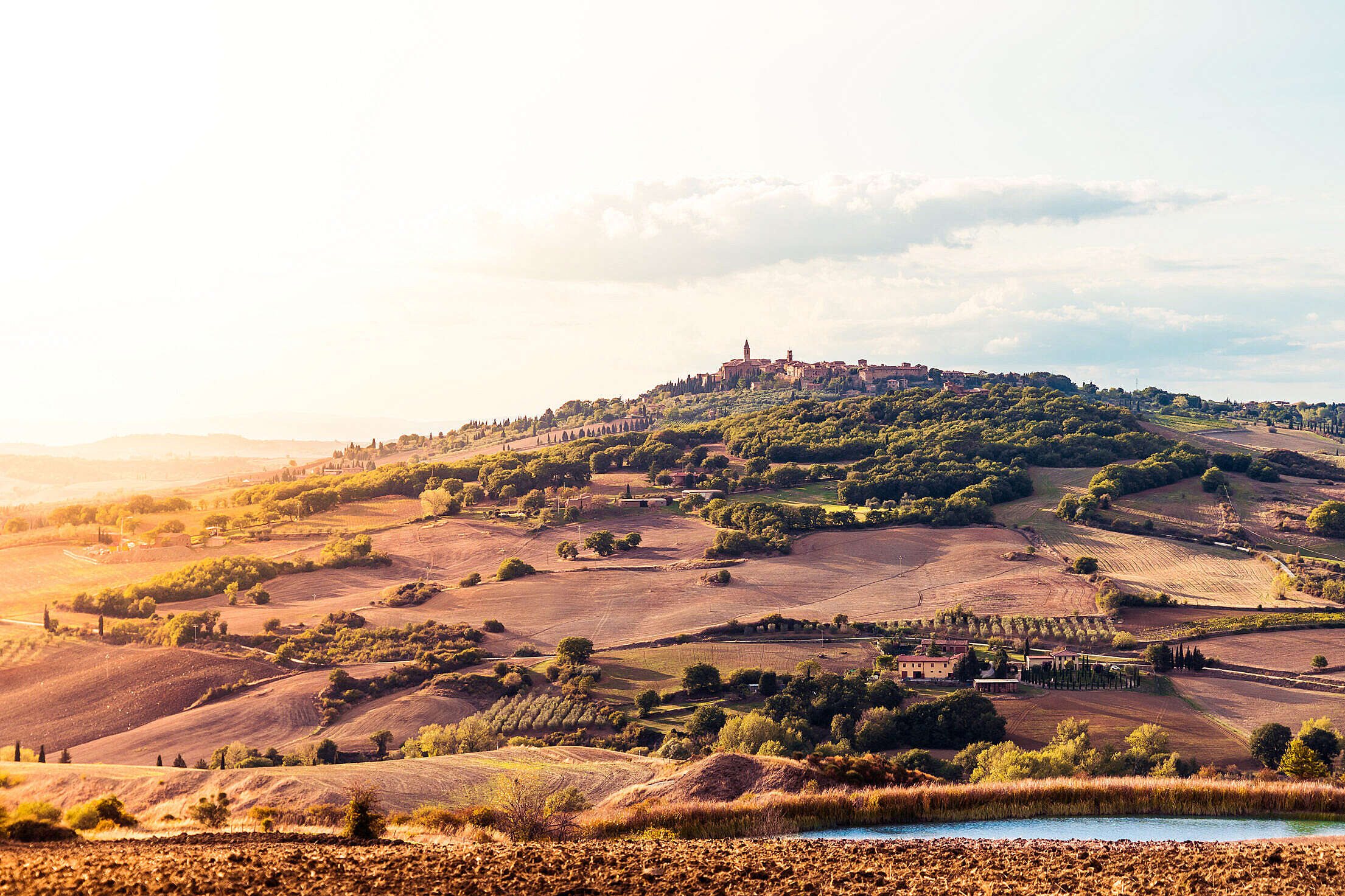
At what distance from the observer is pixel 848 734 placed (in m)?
42.4

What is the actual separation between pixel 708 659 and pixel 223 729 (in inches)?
1038

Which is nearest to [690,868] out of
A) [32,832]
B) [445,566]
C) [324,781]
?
[32,832]

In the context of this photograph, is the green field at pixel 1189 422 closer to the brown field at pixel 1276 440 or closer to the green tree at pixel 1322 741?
the brown field at pixel 1276 440

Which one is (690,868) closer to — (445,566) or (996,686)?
(996,686)

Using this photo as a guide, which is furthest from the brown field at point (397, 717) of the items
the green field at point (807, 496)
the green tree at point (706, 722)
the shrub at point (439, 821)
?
the green field at point (807, 496)

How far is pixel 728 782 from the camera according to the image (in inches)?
696

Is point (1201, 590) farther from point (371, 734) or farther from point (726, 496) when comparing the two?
point (371, 734)

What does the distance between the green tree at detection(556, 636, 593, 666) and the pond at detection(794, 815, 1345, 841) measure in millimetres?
40388

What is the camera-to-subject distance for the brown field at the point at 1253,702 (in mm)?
44000

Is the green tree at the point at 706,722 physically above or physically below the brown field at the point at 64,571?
below

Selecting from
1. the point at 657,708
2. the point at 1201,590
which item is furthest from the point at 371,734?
the point at 1201,590

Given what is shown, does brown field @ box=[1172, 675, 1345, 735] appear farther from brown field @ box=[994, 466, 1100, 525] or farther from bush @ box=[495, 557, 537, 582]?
bush @ box=[495, 557, 537, 582]

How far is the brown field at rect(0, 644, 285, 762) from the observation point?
48.7 metres

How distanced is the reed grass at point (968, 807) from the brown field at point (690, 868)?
7.15 ft
